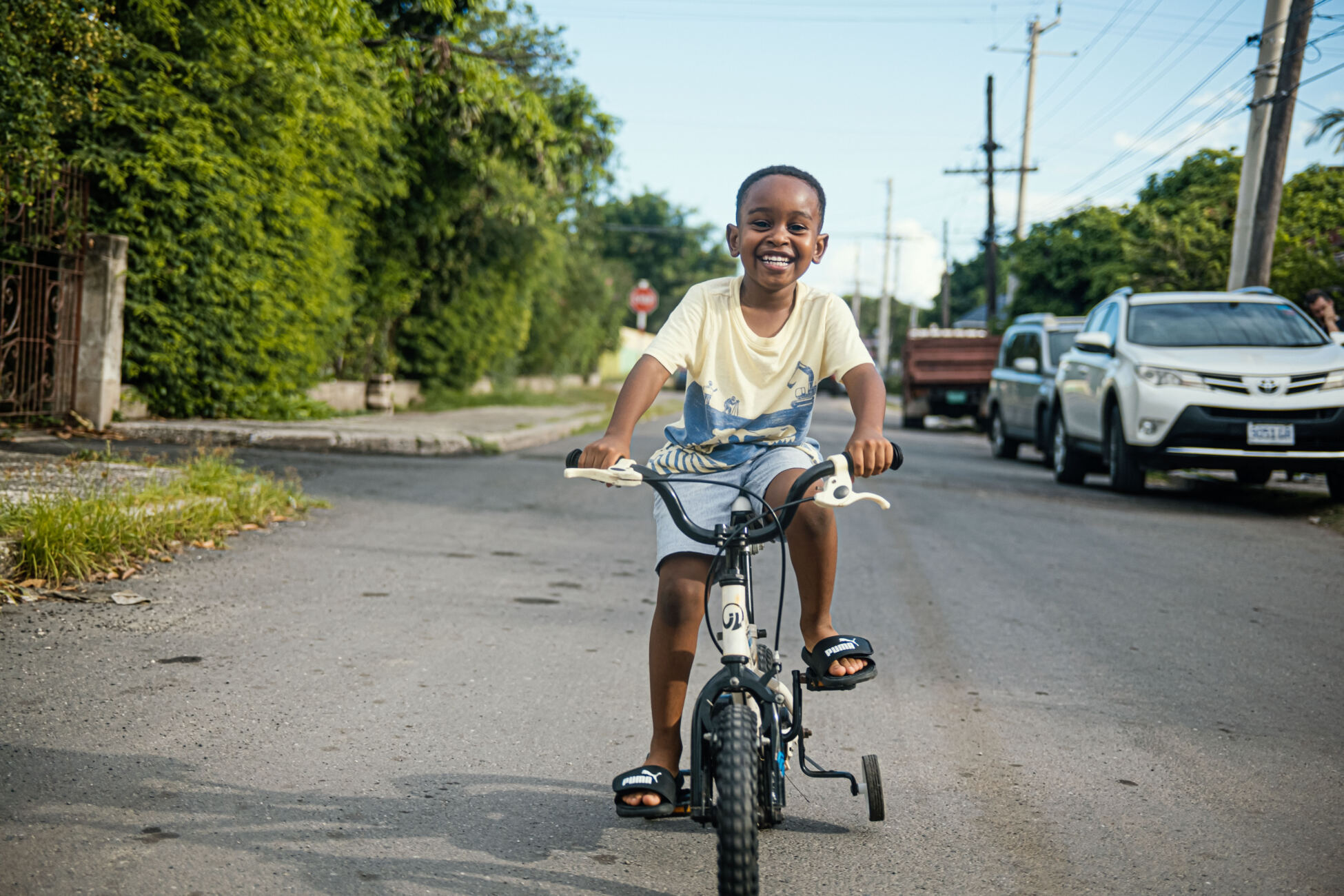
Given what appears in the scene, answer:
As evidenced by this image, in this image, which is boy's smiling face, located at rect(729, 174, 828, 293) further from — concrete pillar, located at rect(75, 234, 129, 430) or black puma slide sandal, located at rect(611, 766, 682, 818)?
concrete pillar, located at rect(75, 234, 129, 430)

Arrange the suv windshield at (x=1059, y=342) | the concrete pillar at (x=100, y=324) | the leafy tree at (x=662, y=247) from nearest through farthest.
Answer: the concrete pillar at (x=100, y=324)
the suv windshield at (x=1059, y=342)
the leafy tree at (x=662, y=247)

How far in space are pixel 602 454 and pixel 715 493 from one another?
1.53 feet

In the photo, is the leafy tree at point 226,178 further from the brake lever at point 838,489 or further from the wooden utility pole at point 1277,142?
the wooden utility pole at point 1277,142

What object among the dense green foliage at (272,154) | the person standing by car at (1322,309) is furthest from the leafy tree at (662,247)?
the person standing by car at (1322,309)

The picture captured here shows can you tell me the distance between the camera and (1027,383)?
51.8 feet

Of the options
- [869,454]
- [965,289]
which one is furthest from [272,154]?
[965,289]

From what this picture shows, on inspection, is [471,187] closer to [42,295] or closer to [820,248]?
[42,295]

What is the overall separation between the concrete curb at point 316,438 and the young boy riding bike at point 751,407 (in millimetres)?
8766

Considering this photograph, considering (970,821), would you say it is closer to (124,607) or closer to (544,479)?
(124,607)

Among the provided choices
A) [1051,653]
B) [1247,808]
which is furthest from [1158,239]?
[1247,808]

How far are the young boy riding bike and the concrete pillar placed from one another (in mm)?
9381

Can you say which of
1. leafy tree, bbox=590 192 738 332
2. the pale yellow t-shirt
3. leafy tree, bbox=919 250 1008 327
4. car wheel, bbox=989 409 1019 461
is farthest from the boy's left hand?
leafy tree, bbox=919 250 1008 327

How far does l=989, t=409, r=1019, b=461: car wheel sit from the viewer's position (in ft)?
55.6

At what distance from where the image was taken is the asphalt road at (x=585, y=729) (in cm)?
286
